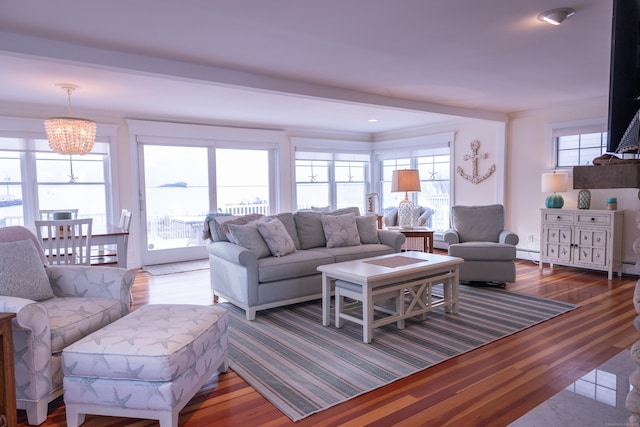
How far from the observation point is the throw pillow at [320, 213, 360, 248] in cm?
457

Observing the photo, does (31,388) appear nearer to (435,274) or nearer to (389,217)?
(435,274)

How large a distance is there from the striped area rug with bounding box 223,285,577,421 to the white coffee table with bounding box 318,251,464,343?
128 mm

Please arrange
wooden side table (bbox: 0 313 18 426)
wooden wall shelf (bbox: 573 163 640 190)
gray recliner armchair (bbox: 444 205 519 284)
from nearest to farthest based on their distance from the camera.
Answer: wooden wall shelf (bbox: 573 163 640 190) < wooden side table (bbox: 0 313 18 426) < gray recliner armchair (bbox: 444 205 519 284)

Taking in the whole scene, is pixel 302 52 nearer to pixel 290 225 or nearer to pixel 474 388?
pixel 290 225

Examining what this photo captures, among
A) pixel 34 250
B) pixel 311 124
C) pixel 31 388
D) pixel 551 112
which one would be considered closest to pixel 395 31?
pixel 34 250

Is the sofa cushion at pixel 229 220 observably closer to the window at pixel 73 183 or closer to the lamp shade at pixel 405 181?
the lamp shade at pixel 405 181

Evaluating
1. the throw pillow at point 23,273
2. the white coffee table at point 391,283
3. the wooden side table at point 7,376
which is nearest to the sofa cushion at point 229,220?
the white coffee table at point 391,283

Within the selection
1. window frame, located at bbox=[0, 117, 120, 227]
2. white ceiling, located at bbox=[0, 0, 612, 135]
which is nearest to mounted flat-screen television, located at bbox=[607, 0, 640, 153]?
white ceiling, located at bbox=[0, 0, 612, 135]

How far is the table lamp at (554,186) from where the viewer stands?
5406 mm

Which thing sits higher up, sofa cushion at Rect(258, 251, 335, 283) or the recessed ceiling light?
the recessed ceiling light

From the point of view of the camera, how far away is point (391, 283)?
10.7 feet

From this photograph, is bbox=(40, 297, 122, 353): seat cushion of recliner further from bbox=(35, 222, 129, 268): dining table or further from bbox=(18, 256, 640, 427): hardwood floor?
bbox=(35, 222, 129, 268): dining table

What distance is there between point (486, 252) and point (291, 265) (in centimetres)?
224

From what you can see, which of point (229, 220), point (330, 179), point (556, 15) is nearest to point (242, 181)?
point (330, 179)
